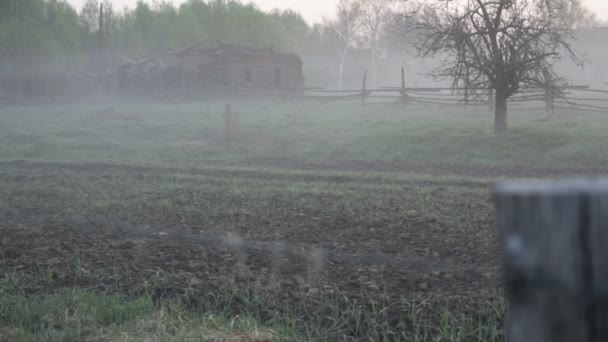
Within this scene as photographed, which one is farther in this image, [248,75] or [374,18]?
[374,18]

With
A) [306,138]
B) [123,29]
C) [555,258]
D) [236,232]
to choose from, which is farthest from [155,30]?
[555,258]

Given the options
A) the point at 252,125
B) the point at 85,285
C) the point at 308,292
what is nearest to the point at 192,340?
the point at 308,292

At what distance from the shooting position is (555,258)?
1013 mm

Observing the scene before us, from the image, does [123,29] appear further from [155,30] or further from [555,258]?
[555,258]

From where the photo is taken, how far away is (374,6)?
87.6 metres

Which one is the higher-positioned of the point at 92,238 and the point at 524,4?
the point at 524,4

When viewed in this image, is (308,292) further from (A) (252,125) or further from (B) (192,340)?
(A) (252,125)

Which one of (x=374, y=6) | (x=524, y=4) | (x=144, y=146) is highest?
(x=374, y=6)

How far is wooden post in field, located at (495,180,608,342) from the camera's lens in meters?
0.96

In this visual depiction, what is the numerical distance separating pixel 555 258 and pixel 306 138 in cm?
2556

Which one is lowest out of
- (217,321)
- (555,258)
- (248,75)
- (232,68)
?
(217,321)

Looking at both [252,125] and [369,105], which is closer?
[252,125]

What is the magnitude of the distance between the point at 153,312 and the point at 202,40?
70.3m

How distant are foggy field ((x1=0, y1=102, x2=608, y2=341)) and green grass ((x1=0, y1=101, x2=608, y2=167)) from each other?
0.50 m
